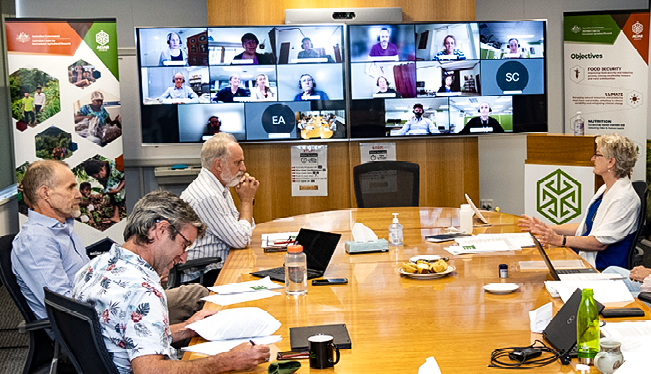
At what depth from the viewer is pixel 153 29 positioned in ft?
18.0

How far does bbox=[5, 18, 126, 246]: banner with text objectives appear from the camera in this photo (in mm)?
5848

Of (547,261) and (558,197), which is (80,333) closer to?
(547,261)

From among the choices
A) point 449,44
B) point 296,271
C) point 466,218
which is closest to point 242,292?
point 296,271

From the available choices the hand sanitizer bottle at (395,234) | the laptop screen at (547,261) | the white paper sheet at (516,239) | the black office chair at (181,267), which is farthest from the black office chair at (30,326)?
the white paper sheet at (516,239)

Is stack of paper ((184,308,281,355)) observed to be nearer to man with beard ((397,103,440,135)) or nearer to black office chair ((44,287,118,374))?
black office chair ((44,287,118,374))

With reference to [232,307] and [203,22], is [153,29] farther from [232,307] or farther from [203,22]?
[232,307]

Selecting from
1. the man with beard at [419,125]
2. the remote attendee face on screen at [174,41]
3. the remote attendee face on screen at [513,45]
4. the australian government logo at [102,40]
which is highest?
the australian government logo at [102,40]

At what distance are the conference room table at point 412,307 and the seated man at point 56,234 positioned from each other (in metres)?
0.27

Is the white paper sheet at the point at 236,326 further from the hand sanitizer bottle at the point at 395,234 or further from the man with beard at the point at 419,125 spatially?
the man with beard at the point at 419,125

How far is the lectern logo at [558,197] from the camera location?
454 cm

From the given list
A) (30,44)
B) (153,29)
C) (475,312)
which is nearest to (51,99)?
(30,44)

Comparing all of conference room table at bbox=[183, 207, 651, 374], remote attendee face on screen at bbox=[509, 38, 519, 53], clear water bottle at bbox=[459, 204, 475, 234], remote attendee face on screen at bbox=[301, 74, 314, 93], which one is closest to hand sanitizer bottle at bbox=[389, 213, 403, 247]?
conference room table at bbox=[183, 207, 651, 374]

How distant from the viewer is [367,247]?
3230 millimetres

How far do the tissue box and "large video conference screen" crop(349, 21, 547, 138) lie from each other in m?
2.53
